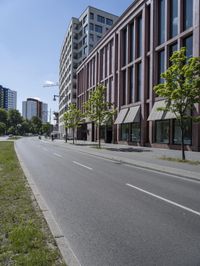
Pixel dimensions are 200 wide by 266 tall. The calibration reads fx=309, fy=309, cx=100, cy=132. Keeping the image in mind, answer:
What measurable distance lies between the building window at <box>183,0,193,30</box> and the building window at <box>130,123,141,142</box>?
45.6 feet

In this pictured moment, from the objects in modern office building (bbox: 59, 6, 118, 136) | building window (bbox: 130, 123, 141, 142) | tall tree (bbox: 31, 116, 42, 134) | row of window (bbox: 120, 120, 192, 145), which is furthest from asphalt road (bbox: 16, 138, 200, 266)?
tall tree (bbox: 31, 116, 42, 134)

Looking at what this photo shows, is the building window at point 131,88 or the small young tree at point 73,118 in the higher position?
the building window at point 131,88

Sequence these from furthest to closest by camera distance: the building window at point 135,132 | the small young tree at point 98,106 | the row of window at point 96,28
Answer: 1. the row of window at point 96,28
2. the building window at point 135,132
3. the small young tree at point 98,106

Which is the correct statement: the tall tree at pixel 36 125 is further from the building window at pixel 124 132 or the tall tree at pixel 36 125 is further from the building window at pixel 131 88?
the building window at pixel 131 88

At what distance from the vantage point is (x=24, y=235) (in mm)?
5047

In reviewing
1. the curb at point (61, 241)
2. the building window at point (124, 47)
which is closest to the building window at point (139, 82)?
the building window at point (124, 47)

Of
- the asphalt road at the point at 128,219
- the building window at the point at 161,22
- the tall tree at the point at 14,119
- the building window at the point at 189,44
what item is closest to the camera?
the asphalt road at the point at 128,219

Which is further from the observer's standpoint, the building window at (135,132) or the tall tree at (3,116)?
the tall tree at (3,116)

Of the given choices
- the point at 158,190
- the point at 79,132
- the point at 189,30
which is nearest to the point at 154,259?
the point at 158,190

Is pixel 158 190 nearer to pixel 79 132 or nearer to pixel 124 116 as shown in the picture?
pixel 124 116

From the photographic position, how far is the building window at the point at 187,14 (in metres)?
30.8

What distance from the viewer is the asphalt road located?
4582 millimetres

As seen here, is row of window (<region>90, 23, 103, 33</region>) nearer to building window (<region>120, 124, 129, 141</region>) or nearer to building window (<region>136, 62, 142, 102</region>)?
building window (<region>120, 124, 129, 141</region>)

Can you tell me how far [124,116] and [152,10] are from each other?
14108 millimetres
